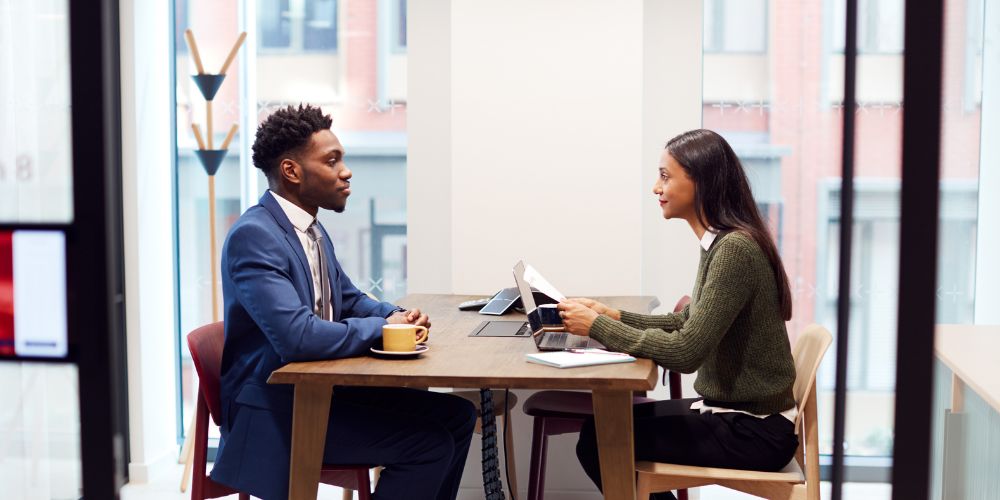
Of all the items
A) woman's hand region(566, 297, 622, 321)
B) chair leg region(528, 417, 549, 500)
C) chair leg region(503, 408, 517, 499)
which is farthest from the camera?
Answer: chair leg region(503, 408, 517, 499)

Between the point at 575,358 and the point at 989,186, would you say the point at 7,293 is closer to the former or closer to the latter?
the point at 575,358

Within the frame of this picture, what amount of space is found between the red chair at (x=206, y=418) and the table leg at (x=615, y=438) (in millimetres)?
631

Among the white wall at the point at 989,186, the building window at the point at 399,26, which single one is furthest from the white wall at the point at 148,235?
the white wall at the point at 989,186

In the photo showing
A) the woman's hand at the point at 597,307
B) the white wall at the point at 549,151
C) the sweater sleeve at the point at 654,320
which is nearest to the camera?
the woman's hand at the point at 597,307

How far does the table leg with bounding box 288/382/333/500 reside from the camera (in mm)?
2125

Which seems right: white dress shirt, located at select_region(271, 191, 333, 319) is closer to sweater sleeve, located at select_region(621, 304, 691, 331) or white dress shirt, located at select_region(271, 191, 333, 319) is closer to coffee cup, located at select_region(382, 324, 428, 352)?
coffee cup, located at select_region(382, 324, 428, 352)

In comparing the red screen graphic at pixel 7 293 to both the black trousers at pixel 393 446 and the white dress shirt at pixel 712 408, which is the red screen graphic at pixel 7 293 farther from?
the white dress shirt at pixel 712 408

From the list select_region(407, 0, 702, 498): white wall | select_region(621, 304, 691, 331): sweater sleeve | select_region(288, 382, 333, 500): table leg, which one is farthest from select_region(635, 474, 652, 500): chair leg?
select_region(407, 0, 702, 498): white wall

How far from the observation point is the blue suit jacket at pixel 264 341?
2.21 meters

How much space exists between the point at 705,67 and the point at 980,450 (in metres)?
1.88

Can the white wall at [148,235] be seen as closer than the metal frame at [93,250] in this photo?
No

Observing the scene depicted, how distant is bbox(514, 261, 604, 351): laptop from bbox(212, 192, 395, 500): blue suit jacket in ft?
1.16

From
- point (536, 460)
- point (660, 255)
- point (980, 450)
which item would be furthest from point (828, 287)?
point (536, 460)

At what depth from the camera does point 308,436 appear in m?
2.14
